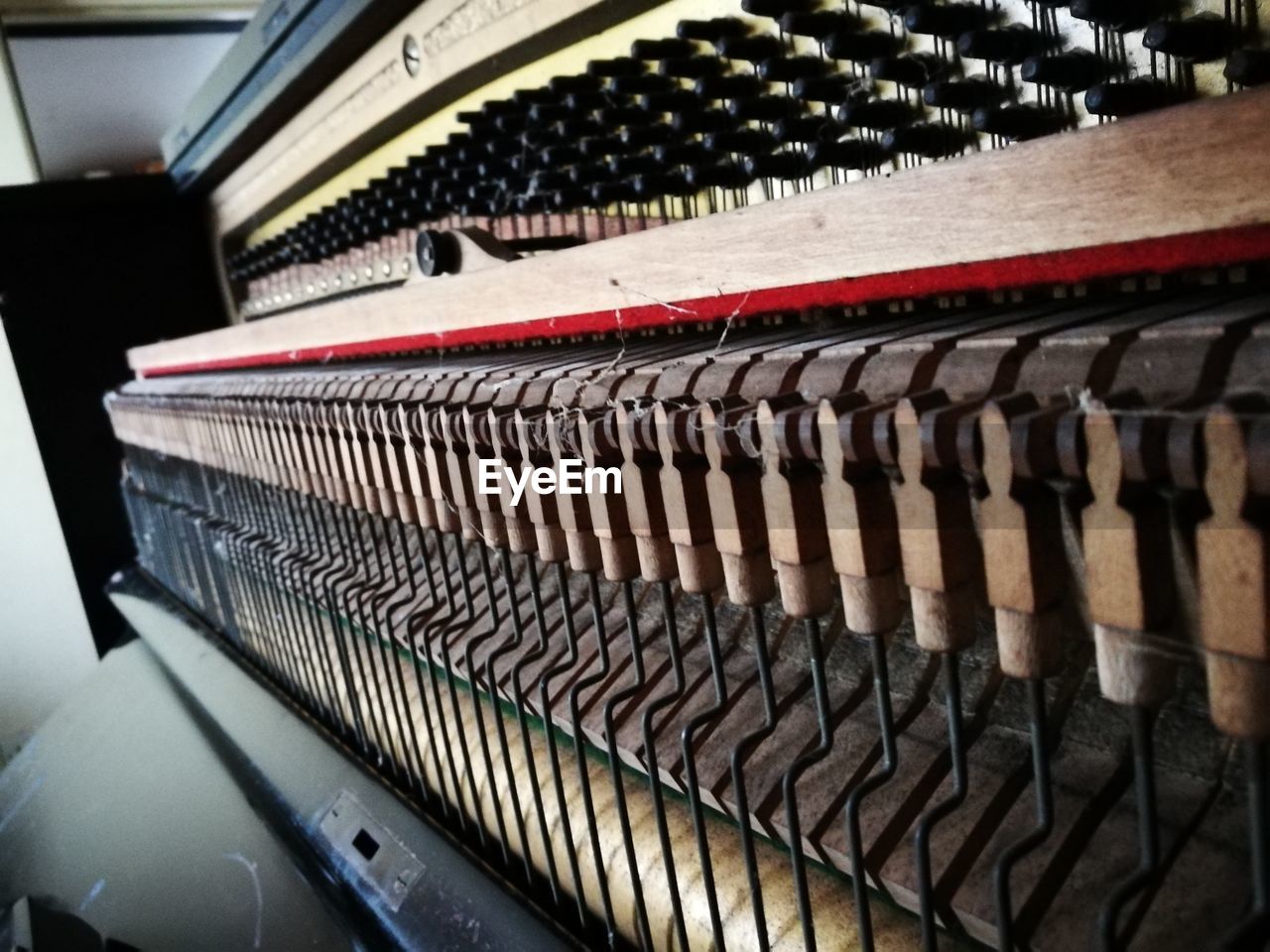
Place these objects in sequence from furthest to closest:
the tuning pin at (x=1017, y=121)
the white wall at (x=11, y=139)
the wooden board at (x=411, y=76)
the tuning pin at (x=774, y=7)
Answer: the white wall at (x=11, y=139) < the wooden board at (x=411, y=76) < the tuning pin at (x=774, y=7) < the tuning pin at (x=1017, y=121)

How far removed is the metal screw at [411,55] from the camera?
2.35m

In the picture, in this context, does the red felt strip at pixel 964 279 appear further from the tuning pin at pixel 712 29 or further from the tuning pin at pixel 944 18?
the tuning pin at pixel 712 29

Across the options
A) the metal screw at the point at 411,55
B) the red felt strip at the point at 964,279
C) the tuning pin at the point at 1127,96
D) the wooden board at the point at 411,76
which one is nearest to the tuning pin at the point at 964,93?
the tuning pin at the point at 1127,96

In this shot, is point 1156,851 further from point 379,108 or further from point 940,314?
point 379,108

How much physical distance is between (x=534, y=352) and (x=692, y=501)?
0.77 metres

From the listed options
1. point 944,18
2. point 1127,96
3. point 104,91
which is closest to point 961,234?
point 1127,96

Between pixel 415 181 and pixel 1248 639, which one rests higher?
pixel 415 181

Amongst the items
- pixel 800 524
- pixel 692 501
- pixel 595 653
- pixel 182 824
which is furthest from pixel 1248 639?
pixel 182 824

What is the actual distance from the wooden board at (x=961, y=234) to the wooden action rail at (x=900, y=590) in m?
0.05

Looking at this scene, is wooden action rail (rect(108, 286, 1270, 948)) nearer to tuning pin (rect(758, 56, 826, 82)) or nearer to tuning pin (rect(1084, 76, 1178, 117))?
tuning pin (rect(1084, 76, 1178, 117))

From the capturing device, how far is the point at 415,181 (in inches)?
97.5

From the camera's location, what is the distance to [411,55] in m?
2.39

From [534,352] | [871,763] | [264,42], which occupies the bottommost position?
[871,763]

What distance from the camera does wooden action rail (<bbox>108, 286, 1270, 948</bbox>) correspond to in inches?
25.3
